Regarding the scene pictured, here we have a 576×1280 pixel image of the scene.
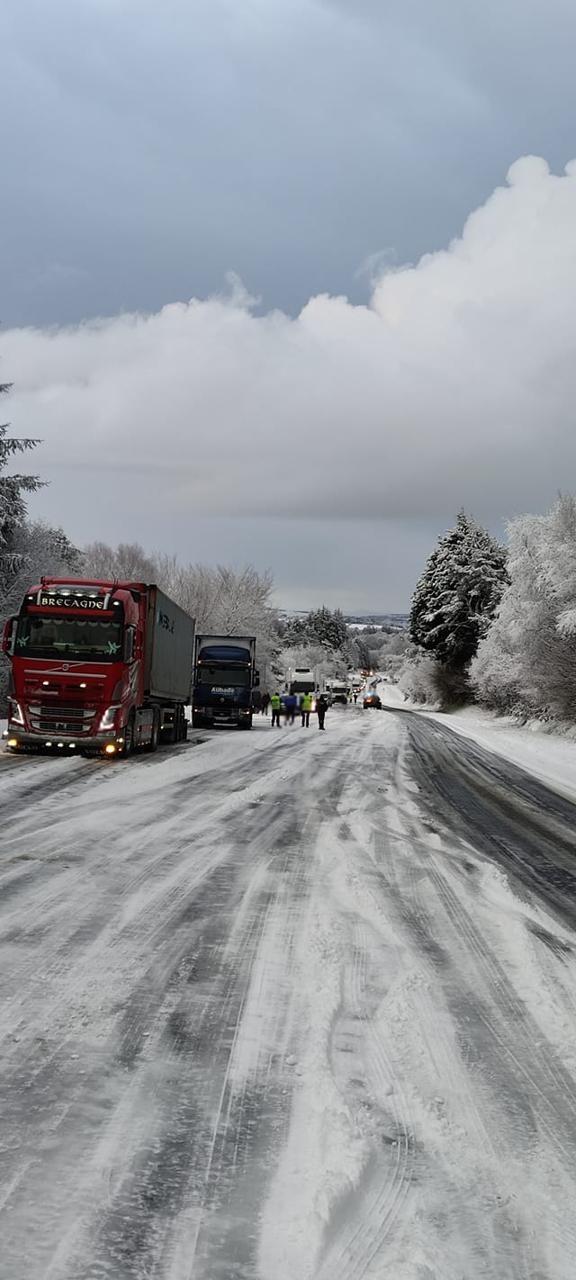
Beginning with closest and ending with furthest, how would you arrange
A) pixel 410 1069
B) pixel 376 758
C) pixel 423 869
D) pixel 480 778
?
pixel 410 1069
pixel 423 869
pixel 480 778
pixel 376 758

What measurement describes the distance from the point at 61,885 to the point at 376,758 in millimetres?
13881

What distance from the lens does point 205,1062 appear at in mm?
3520

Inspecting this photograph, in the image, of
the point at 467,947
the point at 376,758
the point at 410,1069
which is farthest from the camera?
the point at 376,758

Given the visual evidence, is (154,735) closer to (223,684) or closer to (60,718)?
(60,718)

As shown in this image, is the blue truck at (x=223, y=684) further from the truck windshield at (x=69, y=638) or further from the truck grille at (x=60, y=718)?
the truck grille at (x=60, y=718)

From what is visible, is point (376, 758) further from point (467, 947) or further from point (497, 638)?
point (497, 638)

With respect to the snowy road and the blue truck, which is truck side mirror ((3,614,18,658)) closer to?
the snowy road

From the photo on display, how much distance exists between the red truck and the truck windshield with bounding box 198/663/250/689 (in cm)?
1299

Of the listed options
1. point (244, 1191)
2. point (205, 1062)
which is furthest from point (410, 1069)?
point (244, 1191)

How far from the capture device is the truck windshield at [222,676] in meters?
31.4

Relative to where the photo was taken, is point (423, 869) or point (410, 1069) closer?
point (410, 1069)

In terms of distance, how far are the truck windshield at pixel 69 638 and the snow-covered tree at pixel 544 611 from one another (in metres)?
17.9

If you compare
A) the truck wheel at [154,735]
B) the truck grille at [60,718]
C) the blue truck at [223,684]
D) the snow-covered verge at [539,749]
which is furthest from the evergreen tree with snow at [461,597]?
the truck grille at [60,718]

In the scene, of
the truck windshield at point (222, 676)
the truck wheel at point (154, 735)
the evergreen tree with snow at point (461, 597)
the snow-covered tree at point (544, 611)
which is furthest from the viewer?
the evergreen tree with snow at point (461, 597)
